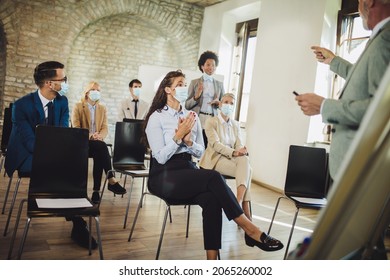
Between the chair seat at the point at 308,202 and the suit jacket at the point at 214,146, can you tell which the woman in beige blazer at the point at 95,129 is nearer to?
the suit jacket at the point at 214,146

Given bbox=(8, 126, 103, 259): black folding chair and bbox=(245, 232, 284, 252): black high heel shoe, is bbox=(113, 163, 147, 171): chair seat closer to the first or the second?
bbox=(8, 126, 103, 259): black folding chair

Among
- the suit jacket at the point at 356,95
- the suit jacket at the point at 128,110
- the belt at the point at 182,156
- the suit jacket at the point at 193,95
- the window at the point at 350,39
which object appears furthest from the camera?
the suit jacket at the point at 128,110

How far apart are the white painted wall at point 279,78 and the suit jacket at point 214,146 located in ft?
5.69

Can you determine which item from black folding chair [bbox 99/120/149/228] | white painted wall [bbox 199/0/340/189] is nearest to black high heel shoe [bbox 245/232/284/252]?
black folding chair [bbox 99/120/149/228]

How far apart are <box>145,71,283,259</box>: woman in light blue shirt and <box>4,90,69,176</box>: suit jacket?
0.77 metres

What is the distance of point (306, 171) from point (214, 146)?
79 centimetres

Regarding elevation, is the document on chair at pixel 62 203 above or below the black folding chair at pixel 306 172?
below

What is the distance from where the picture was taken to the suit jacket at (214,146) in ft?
10.1

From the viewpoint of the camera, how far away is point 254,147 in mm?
5375

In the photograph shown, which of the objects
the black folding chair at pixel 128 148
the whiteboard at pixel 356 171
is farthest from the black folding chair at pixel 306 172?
the whiteboard at pixel 356 171

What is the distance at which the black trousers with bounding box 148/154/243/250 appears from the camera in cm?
190

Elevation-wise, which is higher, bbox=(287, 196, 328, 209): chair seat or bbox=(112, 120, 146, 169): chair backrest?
bbox=(112, 120, 146, 169): chair backrest
